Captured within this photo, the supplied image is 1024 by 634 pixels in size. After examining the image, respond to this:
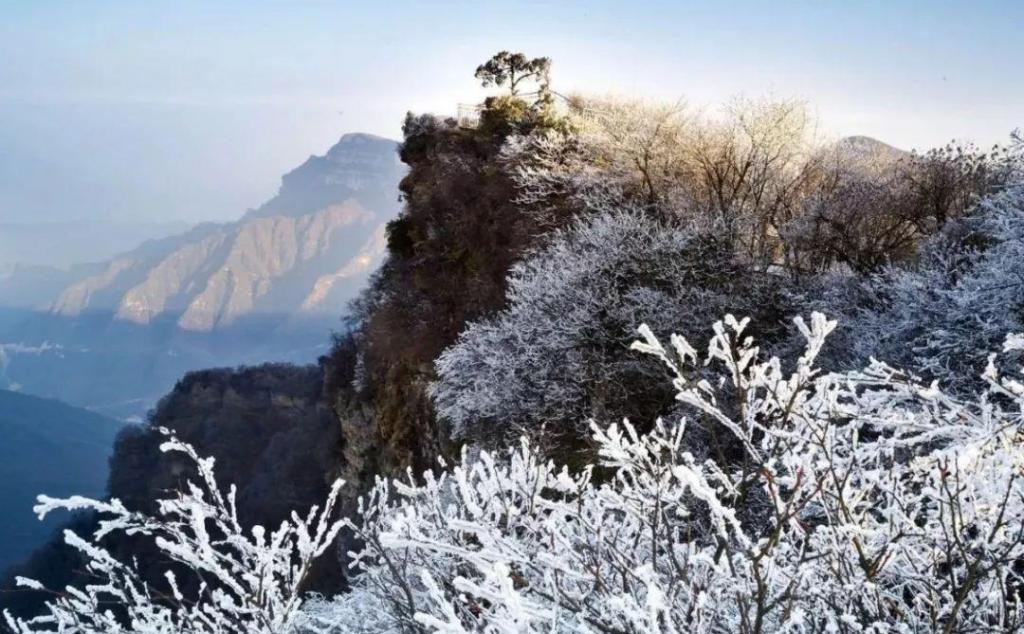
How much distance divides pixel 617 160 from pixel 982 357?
37.1ft

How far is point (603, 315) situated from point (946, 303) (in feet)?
19.3

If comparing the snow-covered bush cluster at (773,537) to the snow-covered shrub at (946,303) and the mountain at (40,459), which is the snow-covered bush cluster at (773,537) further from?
the mountain at (40,459)

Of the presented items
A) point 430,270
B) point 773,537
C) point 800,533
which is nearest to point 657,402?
point 430,270

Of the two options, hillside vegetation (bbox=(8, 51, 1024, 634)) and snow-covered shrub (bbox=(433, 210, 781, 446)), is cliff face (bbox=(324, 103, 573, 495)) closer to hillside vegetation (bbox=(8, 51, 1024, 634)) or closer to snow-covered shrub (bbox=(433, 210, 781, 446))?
hillside vegetation (bbox=(8, 51, 1024, 634))

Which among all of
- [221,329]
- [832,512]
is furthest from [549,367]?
[221,329]

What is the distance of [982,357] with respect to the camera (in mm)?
8984

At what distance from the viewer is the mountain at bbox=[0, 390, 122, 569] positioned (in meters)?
76.4

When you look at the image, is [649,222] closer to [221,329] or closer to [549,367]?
[549,367]

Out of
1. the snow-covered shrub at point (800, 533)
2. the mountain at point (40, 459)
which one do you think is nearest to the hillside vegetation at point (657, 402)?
the snow-covered shrub at point (800, 533)

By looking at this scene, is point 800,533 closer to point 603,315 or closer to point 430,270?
point 603,315

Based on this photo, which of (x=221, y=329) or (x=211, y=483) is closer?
(x=211, y=483)

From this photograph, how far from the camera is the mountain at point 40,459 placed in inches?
3009

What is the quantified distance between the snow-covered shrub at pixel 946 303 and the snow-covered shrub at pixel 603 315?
209 cm

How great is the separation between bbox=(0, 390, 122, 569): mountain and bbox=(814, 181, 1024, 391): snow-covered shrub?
74.0 meters
